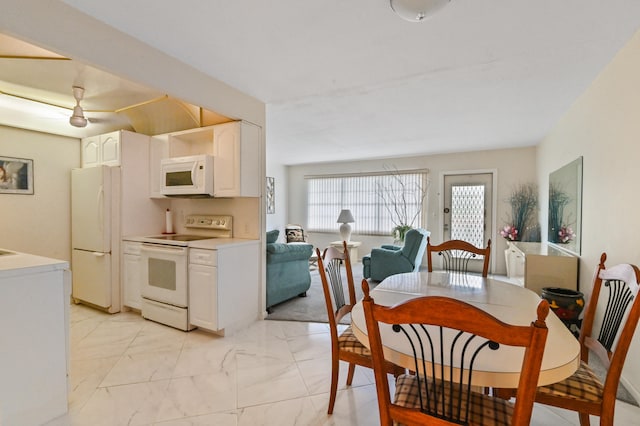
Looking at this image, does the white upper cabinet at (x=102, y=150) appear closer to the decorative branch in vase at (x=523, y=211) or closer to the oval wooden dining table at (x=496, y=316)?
the oval wooden dining table at (x=496, y=316)

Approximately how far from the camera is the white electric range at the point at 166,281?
2.93m

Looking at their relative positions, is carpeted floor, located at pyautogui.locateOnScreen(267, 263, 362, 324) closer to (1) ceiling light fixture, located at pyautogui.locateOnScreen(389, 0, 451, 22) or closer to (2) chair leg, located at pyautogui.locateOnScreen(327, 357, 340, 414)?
(2) chair leg, located at pyautogui.locateOnScreen(327, 357, 340, 414)

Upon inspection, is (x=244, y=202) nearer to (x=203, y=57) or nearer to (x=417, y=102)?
(x=203, y=57)

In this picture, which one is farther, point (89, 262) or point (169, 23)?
point (89, 262)

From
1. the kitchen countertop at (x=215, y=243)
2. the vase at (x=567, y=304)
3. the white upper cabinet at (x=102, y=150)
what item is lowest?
the vase at (x=567, y=304)

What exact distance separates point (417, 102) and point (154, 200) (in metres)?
3.44

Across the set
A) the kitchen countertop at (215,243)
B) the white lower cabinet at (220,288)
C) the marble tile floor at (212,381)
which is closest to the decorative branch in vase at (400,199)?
the kitchen countertop at (215,243)

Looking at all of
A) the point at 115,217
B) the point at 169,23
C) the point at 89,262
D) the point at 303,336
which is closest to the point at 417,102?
the point at 169,23

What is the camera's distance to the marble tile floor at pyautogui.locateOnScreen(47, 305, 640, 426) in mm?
1766

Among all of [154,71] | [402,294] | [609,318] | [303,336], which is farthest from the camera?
[303,336]

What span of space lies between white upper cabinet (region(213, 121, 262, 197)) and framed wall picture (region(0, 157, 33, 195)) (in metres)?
2.26

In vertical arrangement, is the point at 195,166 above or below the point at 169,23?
below

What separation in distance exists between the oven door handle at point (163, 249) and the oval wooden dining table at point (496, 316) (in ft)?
6.66

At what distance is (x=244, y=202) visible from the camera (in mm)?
3424
